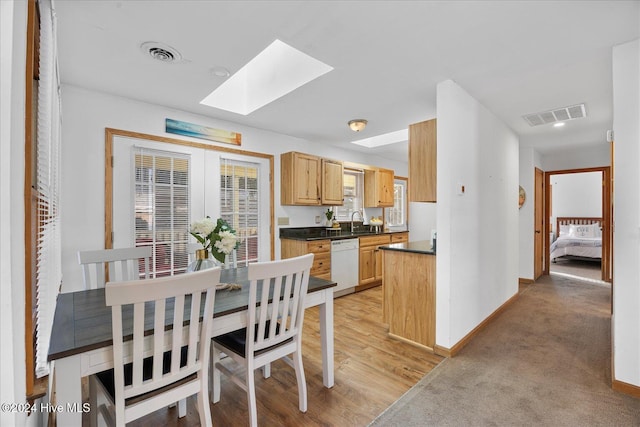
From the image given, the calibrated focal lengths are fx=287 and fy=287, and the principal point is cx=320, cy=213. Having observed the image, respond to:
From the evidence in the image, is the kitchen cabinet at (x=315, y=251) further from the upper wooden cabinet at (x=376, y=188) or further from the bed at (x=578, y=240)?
the bed at (x=578, y=240)

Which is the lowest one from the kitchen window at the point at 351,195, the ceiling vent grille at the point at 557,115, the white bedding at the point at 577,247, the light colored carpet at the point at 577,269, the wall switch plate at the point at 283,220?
the light colored carpet at the point at 577,269

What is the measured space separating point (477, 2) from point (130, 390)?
8.60ft

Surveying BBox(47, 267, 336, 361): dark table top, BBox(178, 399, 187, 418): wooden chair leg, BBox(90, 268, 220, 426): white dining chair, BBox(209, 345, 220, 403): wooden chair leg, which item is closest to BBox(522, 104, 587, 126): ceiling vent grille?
BBox(47, 267, 336, 361): dark table top

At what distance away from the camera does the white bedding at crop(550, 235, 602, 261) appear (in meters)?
6.29

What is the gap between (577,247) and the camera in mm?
6523

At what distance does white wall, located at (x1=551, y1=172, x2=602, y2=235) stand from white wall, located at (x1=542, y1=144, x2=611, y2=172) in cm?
261

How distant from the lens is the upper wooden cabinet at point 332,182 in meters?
4.67

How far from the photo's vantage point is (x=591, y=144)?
4.99m

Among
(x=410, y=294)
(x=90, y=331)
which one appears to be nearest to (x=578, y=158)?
(x=410, y=294)

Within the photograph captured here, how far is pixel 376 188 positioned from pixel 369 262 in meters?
1.55

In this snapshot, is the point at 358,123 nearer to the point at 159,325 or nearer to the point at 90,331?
the point at 159,325

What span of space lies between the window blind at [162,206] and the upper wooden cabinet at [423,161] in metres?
2.54

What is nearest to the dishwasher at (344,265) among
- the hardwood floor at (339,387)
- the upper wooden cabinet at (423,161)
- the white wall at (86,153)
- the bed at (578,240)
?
the hardwood floor at (339,387)

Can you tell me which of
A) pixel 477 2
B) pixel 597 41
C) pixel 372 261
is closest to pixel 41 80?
pixel 477 2
